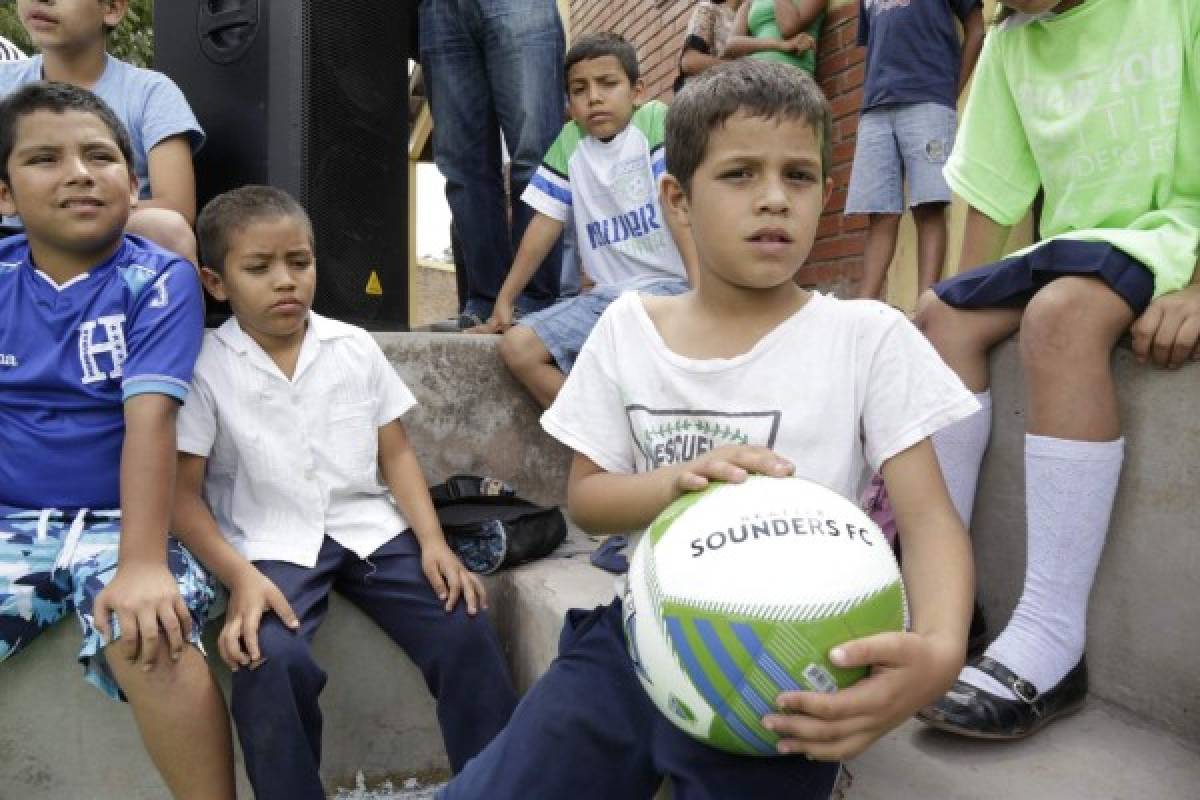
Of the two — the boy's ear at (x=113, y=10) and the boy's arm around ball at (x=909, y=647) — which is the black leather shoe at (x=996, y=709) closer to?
the boy's arm around ball at (x=909, y=647)

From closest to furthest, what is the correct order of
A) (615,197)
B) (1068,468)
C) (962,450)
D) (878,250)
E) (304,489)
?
(1068,468), (962,450), (304,489), (615,197), (878,250)

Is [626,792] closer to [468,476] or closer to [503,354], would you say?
[468,476]

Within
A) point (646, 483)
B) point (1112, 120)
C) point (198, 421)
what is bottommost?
point (198, 421)

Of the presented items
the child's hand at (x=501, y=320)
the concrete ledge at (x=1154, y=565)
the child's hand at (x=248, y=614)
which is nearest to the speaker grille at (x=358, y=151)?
the child's hand at (x=501, y=320)

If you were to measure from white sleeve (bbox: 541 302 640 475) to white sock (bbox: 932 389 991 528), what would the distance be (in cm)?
65

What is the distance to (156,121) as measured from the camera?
2.71m

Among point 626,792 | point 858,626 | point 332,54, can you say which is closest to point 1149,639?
point 858,626

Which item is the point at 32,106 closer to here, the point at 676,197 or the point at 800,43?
the point at 676,197

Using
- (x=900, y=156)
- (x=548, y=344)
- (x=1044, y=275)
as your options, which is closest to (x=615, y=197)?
(x=548, y=344)

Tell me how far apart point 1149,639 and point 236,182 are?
296 cm

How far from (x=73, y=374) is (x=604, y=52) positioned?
1940 mm

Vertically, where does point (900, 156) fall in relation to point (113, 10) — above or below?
below

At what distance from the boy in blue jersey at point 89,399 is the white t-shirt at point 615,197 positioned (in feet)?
4.58

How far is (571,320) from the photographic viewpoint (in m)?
2.89
